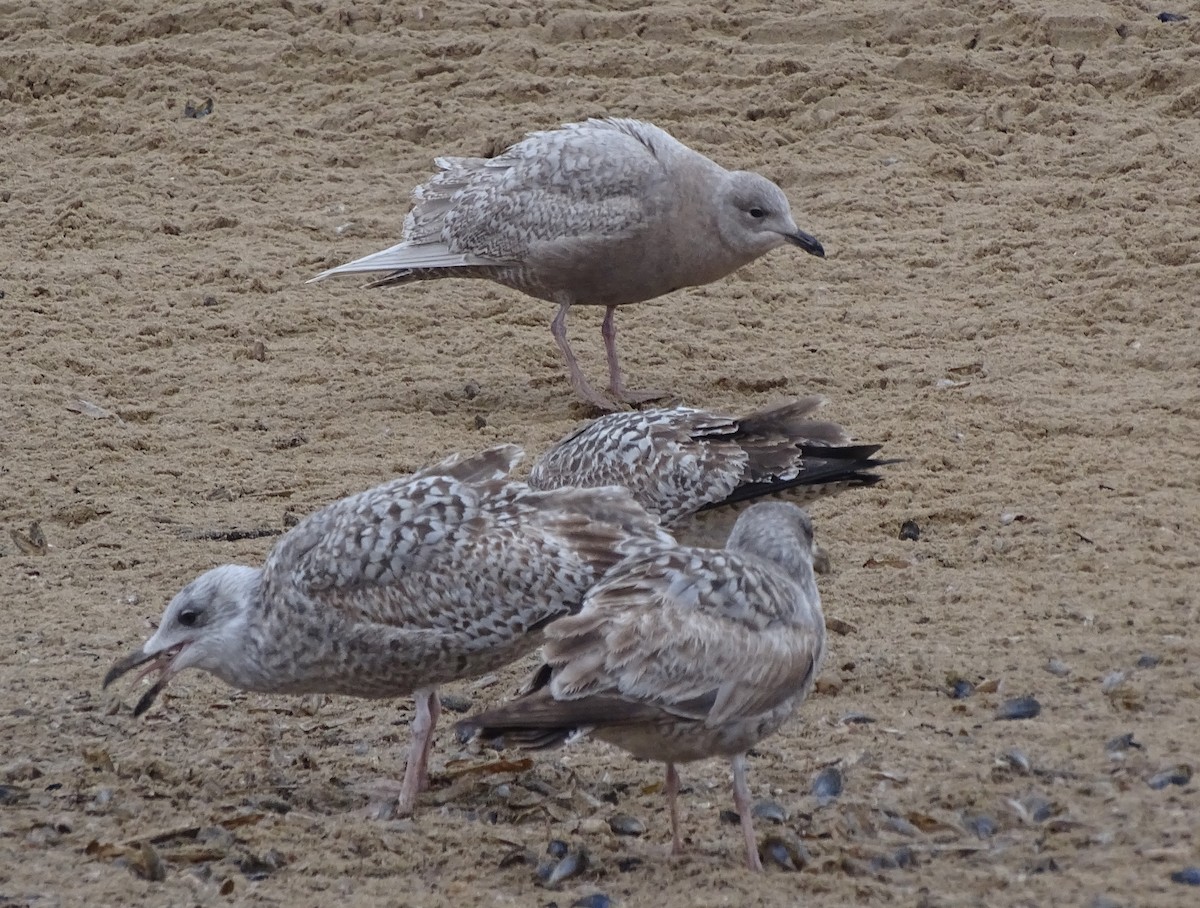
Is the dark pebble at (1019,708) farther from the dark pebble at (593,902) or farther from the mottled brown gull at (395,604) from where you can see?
the dark pebble at (593,902)

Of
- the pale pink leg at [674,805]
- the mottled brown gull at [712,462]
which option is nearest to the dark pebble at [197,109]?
A: the mottled brown gull at [712,462]

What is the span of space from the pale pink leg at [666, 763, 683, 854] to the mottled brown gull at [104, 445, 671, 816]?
0.64 m

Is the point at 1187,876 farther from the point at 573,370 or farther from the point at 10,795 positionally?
the point at 573,370

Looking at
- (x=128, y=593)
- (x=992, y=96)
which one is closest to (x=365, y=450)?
(x=128, y=593)

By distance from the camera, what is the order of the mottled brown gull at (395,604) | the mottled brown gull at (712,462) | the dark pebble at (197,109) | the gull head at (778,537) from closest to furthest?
the gull head at (778,537) → the mottled brown gull at (395,604) → the mottled brown gull at (712,462) → the dark pebble at (197,109)

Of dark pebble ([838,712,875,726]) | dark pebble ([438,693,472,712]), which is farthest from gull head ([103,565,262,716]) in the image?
dark pebble ([838,712,875,726])

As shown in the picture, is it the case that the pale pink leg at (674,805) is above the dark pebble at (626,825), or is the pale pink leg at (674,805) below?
above

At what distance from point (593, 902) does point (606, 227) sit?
4584mm

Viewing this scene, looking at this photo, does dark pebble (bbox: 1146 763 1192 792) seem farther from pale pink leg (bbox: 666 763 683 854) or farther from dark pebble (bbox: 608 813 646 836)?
dark pebble (bbox: 608 813 646 836)

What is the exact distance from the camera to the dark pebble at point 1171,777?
4.63 metres

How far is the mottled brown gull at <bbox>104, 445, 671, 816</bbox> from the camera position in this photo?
17.3 feet

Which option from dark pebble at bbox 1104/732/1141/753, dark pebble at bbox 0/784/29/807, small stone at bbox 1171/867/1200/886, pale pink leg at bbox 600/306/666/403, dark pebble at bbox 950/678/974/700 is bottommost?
pale pink leg at bbox 600/306/666/403

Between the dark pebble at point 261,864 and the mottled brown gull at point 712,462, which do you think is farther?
the mottled brown gull at point 712,462

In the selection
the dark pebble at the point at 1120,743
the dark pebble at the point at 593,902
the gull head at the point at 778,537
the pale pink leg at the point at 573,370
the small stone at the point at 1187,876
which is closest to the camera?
the small stone at the point at 1187,876
